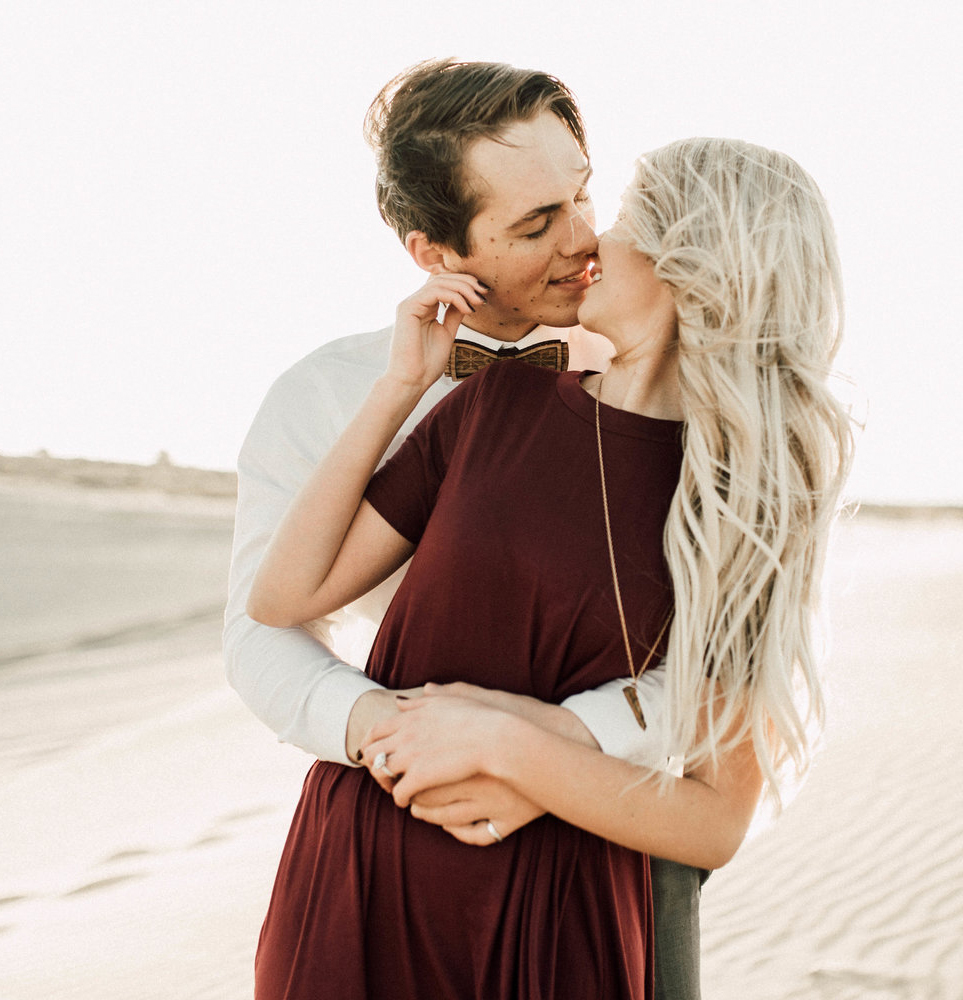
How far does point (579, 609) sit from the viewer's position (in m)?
1.87

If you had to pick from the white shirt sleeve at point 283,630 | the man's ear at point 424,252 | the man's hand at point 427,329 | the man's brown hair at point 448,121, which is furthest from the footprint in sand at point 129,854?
the man's hand at point 427,329

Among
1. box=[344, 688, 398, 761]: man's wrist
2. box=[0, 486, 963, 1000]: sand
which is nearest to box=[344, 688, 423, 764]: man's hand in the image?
box=[344, 688, 398, 761]: man's wrist

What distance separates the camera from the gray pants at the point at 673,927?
7.98 ft

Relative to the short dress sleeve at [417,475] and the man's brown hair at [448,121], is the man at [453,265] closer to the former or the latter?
the man's brown hair at [448,121]

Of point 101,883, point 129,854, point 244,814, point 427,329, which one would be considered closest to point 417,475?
point 427,329

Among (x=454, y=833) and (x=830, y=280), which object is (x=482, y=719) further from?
(x=830, y=280)

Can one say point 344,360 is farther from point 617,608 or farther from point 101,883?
point 101,883

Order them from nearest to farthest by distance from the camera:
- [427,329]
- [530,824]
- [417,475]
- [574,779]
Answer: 1. [574,779]
2. [530,824]
3. [417,475]
4. [427,329]

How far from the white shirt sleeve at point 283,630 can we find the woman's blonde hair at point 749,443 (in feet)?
2.29

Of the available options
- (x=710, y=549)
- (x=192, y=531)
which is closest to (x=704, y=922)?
(x=710, y=549)

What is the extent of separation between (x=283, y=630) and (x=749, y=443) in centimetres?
112

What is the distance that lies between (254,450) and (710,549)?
1278 mm

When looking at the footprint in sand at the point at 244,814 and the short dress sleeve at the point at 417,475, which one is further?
the footprint in sand at the point at 244,814

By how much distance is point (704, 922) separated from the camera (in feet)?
18.4
